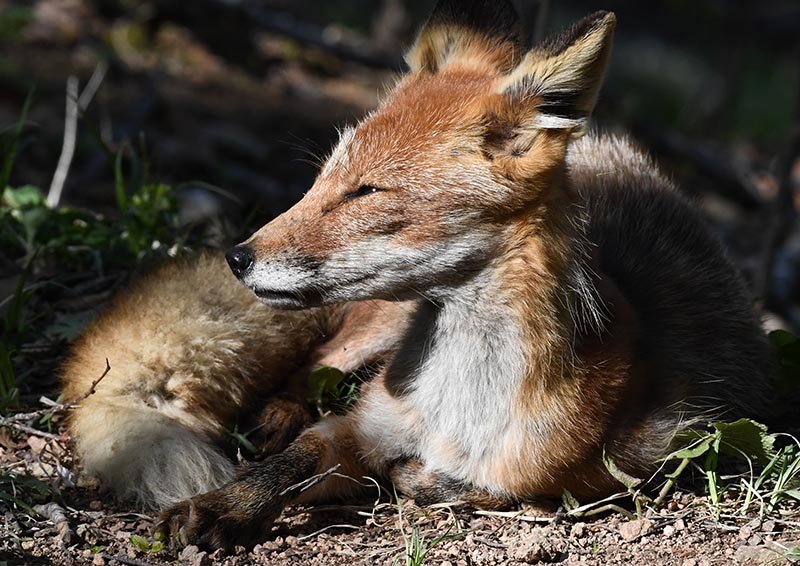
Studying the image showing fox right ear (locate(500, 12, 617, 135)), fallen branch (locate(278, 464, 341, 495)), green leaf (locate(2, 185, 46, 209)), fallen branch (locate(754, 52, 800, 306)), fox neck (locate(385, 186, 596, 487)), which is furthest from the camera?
fallen branch (locate(754, 52, 800, 306))

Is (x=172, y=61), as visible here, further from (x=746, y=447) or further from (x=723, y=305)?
(x=746, y=447)

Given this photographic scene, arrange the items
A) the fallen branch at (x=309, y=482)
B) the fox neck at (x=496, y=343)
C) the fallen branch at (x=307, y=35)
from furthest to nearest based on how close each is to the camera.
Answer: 1. the fallen branch at (x=307, y=35)
2. the fallen branch at (x=309, y=482)
3. the fox neck at (x=496, y=343)

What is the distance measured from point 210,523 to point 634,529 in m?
1.48

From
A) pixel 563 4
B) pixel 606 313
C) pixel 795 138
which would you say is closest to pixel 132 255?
pixel 606 313

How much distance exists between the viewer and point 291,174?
27.3 feet

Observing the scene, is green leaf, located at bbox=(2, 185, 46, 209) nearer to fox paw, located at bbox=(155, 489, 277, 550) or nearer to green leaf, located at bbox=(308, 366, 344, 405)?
green leaf, located at bbox=(308, 366, 344, 405)

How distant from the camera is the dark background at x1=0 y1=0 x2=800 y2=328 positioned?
6.83 meters

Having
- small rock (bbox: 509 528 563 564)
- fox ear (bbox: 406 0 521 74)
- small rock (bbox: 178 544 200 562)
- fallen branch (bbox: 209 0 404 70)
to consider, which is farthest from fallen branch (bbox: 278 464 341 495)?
fallen branch (bbox: 209 0 404 70)

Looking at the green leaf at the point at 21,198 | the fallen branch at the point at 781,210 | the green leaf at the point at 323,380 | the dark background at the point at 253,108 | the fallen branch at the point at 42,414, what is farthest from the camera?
the dark background at the point at 253,108

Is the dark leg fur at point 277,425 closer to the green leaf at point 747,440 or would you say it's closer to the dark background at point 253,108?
the dark background at point 253,108

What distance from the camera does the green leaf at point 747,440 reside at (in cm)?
344

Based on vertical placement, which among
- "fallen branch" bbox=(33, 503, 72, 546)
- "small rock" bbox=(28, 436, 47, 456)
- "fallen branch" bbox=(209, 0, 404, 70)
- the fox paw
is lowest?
"small rock" bbox=(28, 436, 47, 456)

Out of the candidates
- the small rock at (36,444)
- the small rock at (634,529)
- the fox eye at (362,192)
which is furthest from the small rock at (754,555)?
the small rock at (36,444)

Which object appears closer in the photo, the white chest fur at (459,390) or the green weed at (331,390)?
the white chest fur at (459,390)
